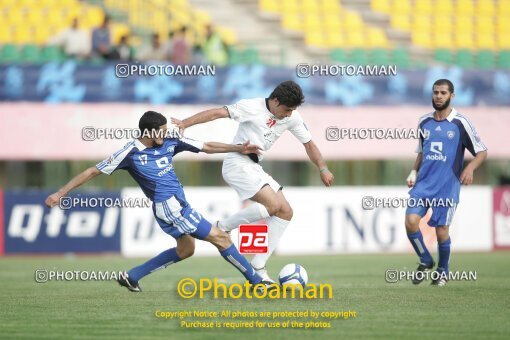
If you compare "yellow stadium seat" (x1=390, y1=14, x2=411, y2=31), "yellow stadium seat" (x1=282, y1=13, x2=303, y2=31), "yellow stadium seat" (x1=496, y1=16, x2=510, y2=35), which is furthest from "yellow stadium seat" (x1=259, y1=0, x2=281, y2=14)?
"yellow stadium seat" (x1=496, y1=16, x2=510, y2=35)

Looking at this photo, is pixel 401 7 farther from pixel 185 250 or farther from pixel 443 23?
pixel 185 250

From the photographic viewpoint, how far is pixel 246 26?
83.7ft

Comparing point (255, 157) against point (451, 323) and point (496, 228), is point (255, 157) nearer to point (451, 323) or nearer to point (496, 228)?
point (451, 323)

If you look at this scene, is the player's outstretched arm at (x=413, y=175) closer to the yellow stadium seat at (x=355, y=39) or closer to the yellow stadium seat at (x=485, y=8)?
the yellow stadium seat at (x=355, y=39)

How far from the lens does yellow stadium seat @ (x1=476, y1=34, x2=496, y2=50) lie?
87.6 feet

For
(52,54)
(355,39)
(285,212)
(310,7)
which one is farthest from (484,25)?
(285,212)

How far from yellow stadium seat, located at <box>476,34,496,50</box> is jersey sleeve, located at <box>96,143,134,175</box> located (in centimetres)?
1839

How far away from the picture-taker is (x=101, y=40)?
21859 mm

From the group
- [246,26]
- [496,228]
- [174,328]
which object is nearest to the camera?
[174,328]

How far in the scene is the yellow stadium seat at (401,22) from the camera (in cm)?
2662

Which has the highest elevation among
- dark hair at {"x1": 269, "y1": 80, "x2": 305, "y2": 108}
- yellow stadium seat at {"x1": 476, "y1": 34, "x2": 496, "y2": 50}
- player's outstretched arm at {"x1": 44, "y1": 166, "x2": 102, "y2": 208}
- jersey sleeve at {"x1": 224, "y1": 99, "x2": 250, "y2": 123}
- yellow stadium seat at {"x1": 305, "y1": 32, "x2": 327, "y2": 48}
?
yellow stadium seat at {"x1": 476, "y1": 34, "x2": 496, "y2": 50}

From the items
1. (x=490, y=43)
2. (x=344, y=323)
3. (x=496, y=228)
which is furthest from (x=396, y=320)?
(x=490, y=43)

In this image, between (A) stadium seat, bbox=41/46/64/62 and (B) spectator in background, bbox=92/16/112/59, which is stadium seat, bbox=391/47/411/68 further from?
(A) stadium seat, bbox=41/46/64/62

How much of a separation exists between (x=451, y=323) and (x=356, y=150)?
46.7 ft
